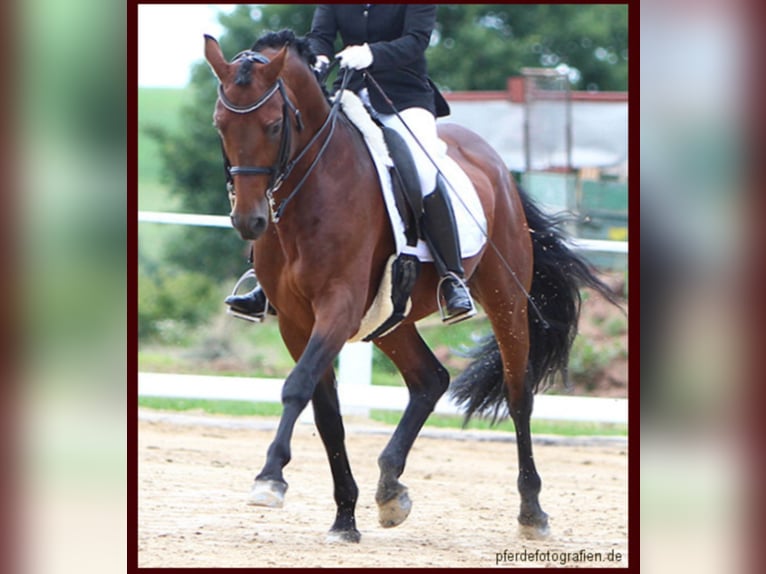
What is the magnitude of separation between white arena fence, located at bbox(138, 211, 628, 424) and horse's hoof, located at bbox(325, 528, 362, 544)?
314 cm

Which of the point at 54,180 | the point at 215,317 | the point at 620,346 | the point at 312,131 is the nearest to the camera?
the point at 54,180

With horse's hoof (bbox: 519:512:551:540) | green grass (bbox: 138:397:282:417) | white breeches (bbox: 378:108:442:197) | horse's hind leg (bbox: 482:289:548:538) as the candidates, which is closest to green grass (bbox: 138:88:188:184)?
green grass (bbox: 138:397:282:417)

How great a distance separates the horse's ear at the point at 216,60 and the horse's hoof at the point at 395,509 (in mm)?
1999

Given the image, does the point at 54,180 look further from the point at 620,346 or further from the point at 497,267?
the point at 620,346

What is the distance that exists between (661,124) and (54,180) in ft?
5.45

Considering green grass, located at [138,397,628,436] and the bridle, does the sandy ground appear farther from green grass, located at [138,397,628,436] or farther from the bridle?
the bridle

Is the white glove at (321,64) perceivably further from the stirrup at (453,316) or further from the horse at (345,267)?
the stirrup at (453,316)

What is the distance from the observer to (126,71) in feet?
11.1

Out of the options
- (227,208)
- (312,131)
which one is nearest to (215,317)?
(227,208)

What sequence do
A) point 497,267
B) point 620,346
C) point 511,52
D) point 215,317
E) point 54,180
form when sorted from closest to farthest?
point 54,180 < point 497,267 < point 620,346 < point 215,317 < point 511,52

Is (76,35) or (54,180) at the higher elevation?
(76,35)

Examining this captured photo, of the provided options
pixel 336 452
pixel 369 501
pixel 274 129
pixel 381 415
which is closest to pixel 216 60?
pixel 274 129

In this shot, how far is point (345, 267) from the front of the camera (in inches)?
215

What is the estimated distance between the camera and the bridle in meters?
5.03
